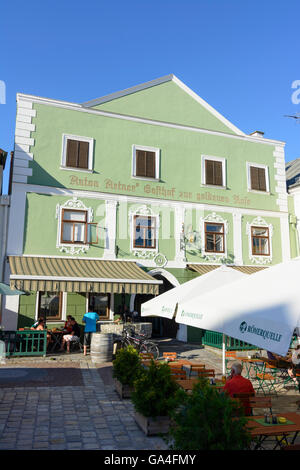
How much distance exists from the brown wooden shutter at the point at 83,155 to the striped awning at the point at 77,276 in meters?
4.60

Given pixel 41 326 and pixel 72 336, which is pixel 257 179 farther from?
pixel 41 326

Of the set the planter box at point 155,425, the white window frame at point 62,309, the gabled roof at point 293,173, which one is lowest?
the planter box at point 155,425

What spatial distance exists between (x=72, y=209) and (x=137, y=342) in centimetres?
695

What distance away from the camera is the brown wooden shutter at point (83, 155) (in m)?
17.7

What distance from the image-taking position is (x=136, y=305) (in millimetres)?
19641

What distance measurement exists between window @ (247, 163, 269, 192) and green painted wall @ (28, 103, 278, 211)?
0.32 metres

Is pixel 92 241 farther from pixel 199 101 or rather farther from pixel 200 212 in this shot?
pixel 199 101

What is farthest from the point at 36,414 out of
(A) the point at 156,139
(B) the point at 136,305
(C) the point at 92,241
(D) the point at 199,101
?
(D) the point at 199,101

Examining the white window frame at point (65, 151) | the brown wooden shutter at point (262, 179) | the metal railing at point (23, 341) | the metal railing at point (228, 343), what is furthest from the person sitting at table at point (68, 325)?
the brown wooden shutter at point (262, 179)

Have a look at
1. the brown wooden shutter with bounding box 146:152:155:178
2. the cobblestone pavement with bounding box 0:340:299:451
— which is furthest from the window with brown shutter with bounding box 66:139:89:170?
the cobblestone pavement with bounding box 0:340:299:451

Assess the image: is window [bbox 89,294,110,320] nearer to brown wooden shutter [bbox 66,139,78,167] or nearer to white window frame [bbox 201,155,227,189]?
brown wooden shutter [bbox 66,139,78,167]

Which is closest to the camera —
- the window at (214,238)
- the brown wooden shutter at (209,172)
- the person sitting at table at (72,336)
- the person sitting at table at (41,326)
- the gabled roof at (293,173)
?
the person sitting at table at (41,326)

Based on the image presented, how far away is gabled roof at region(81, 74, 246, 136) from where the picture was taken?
18.6m

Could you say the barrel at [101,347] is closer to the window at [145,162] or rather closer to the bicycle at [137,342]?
the bicycle at [137,342]
